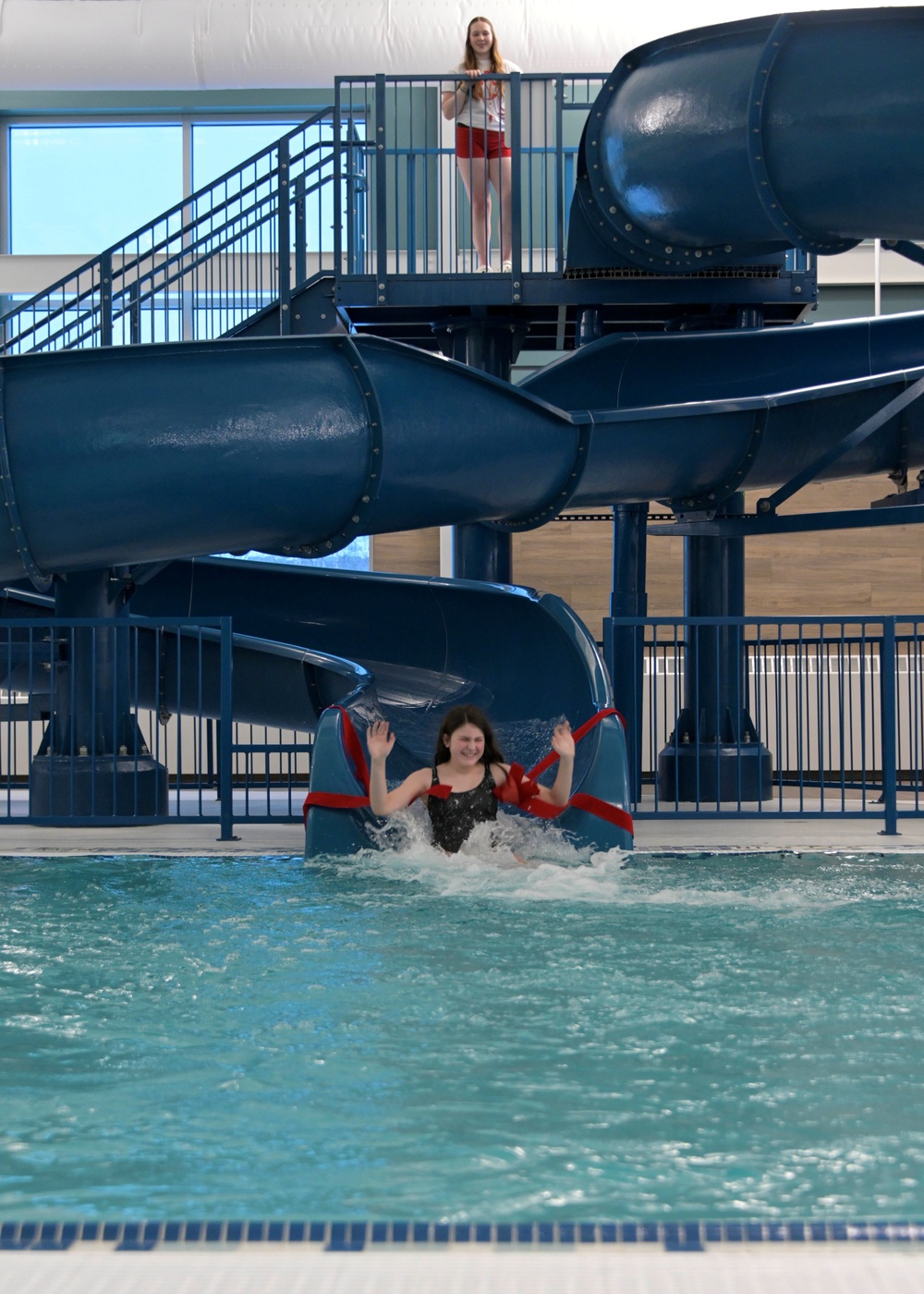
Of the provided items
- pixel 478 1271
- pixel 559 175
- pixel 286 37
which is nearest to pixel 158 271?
pixel 559 175

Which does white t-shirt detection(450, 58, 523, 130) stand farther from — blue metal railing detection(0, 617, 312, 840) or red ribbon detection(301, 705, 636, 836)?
red ribbon detection(301, 705, 636, 836)

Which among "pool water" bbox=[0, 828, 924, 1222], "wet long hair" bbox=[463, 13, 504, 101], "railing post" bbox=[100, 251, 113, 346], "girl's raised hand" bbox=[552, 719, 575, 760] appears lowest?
"pool water" bbox=[0, 828, 924, 1222]

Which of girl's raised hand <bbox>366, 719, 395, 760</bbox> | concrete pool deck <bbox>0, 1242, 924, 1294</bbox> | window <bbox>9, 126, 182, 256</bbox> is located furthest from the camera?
window <bbox>9, 126, 182, 256</bbox>

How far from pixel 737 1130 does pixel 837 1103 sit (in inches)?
12.1

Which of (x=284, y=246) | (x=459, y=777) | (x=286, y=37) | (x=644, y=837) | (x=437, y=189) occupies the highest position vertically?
(x=286, y=37)

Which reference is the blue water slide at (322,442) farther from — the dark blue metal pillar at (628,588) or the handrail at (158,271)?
the handrail at (158,271)

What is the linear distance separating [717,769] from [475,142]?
13.6ft

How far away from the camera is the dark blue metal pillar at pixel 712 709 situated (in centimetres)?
914

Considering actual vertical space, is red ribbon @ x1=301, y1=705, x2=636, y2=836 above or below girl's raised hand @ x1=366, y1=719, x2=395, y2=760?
below

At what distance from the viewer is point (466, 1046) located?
361 cm

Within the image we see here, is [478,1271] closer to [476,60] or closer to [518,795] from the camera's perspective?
[518,795]

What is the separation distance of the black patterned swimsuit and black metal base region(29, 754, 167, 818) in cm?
246

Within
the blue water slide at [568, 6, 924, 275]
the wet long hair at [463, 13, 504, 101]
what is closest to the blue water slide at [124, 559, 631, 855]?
the blue water slide at [568, 6, 924, 275]

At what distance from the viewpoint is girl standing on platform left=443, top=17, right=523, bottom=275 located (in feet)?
27.1
